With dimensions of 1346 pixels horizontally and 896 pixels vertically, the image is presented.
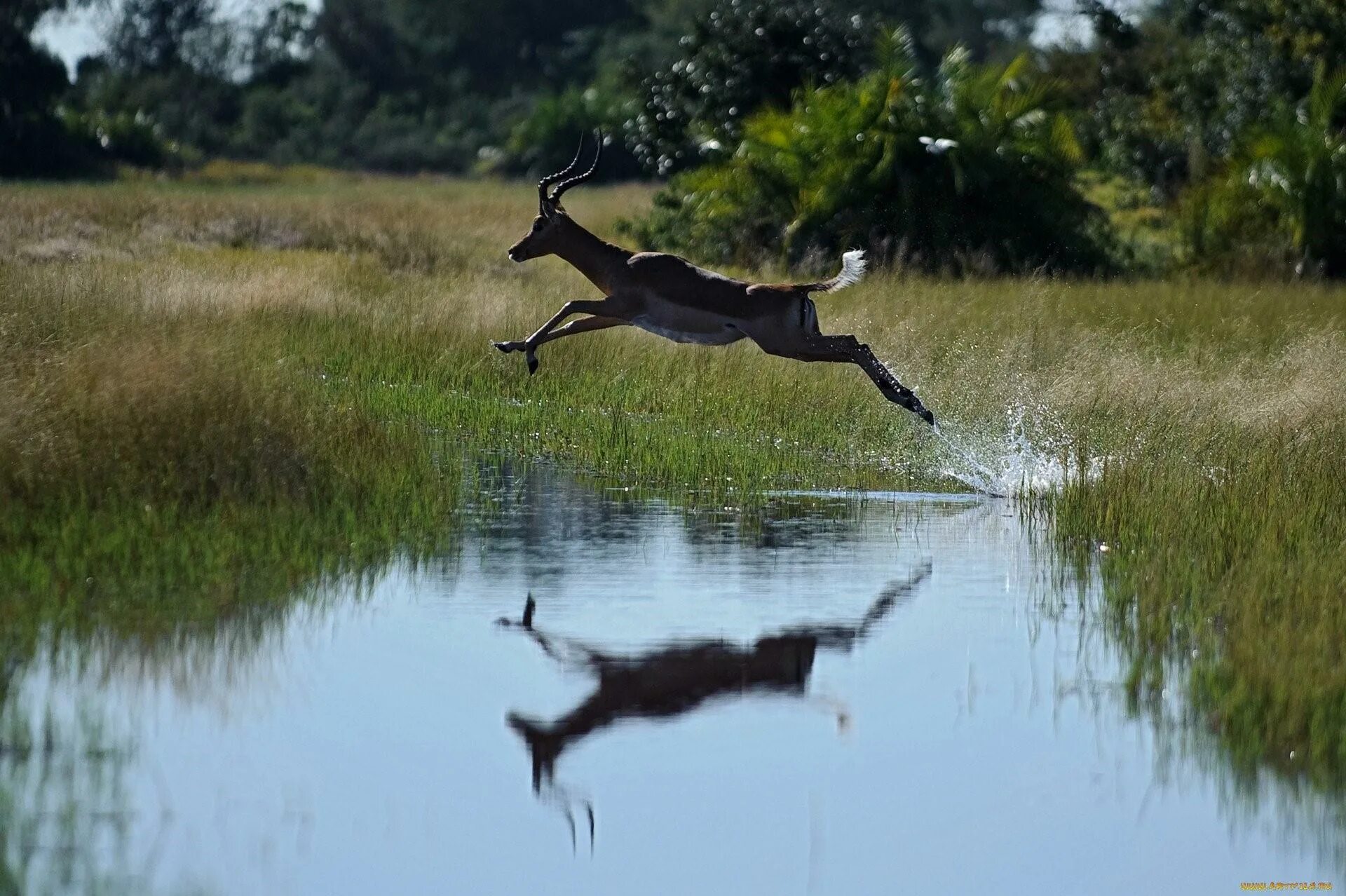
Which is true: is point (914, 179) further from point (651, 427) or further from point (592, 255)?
point (592, 255)

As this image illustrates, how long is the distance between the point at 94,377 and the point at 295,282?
8.44 m

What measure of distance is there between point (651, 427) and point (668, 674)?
6135 mm

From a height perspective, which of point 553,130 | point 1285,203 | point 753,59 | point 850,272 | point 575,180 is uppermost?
point 553,130

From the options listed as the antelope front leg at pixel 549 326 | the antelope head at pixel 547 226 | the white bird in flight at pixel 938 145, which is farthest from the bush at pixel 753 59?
the antelope front leg at pixel 549 326

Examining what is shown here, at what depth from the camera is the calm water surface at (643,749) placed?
5094mm

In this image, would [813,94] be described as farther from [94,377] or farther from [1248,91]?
[94,377]

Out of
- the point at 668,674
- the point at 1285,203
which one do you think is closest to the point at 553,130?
the point at 1285,203

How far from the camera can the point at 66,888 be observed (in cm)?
477

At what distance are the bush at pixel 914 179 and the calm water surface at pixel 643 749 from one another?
16.2m

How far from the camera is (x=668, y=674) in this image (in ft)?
22.4

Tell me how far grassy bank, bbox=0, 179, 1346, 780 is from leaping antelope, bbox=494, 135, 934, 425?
552 mm

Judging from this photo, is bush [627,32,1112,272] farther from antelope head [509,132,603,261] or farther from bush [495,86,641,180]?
bush [495,86,641,180]

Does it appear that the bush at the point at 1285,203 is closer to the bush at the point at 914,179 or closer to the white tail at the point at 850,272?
the bush at the point at 914,179

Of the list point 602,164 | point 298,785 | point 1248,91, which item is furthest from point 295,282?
point 602,164
